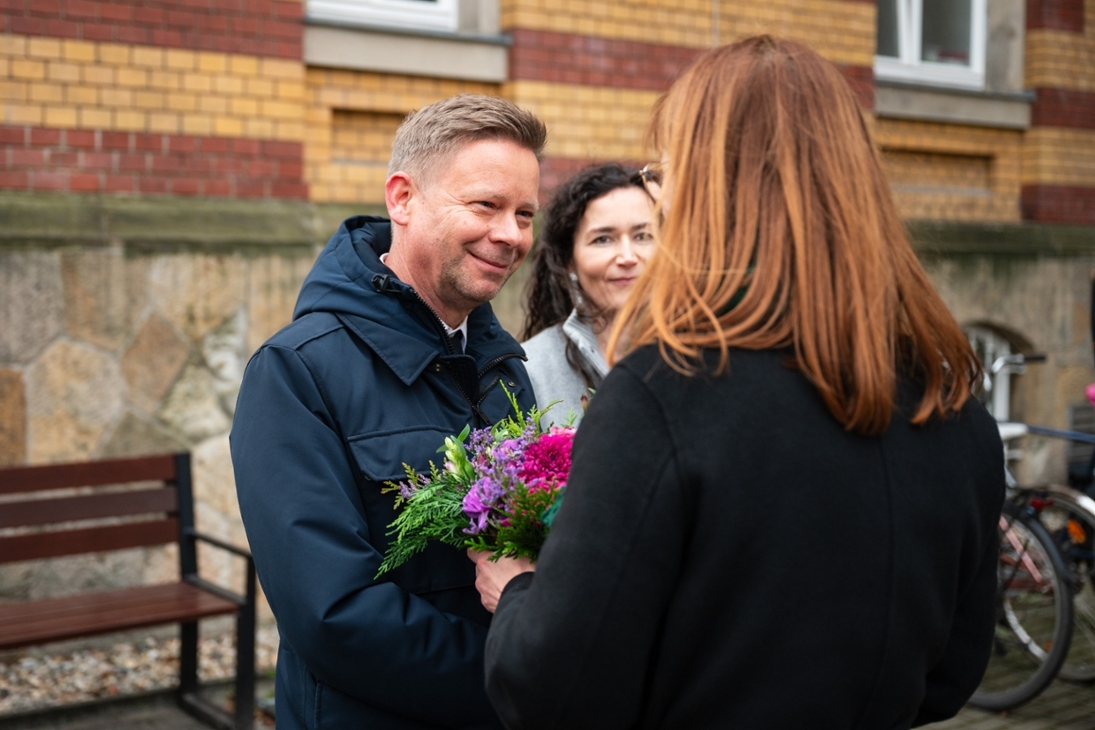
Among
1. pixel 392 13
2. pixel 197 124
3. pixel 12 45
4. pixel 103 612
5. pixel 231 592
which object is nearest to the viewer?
pixel 103 612

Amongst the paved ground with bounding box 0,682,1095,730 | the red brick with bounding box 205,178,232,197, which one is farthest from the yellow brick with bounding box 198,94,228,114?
the paved ground with bounding box 0,682,1095,730

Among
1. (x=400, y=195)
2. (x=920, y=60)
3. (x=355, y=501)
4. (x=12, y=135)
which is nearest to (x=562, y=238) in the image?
(x=400, y=195)

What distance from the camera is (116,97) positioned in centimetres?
526

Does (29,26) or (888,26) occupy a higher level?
(888,26)

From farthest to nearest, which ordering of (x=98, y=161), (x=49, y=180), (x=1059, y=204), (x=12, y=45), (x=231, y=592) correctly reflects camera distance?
(x=1059, y=204) → (x=98, y=161) → (x=49, y=180) → (x=12, y=45) → (x=231, y=592)

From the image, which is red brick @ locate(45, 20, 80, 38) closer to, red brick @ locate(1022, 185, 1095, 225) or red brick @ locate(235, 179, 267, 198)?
red brick @ locate(235, 179, 267, 198)

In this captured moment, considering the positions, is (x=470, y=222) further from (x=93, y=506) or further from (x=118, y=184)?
(x=118, y=184)

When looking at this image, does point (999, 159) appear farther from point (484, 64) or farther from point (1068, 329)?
point (484, 64)

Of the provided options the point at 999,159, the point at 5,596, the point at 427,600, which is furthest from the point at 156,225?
the point at 999,159

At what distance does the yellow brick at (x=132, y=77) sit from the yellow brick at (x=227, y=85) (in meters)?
0.33

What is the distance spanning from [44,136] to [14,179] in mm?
241

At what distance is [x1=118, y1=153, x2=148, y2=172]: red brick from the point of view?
208 inches

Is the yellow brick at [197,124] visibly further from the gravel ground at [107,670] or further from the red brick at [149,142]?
the gravel ground at [107,670]

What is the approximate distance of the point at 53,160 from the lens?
5.13 meters
